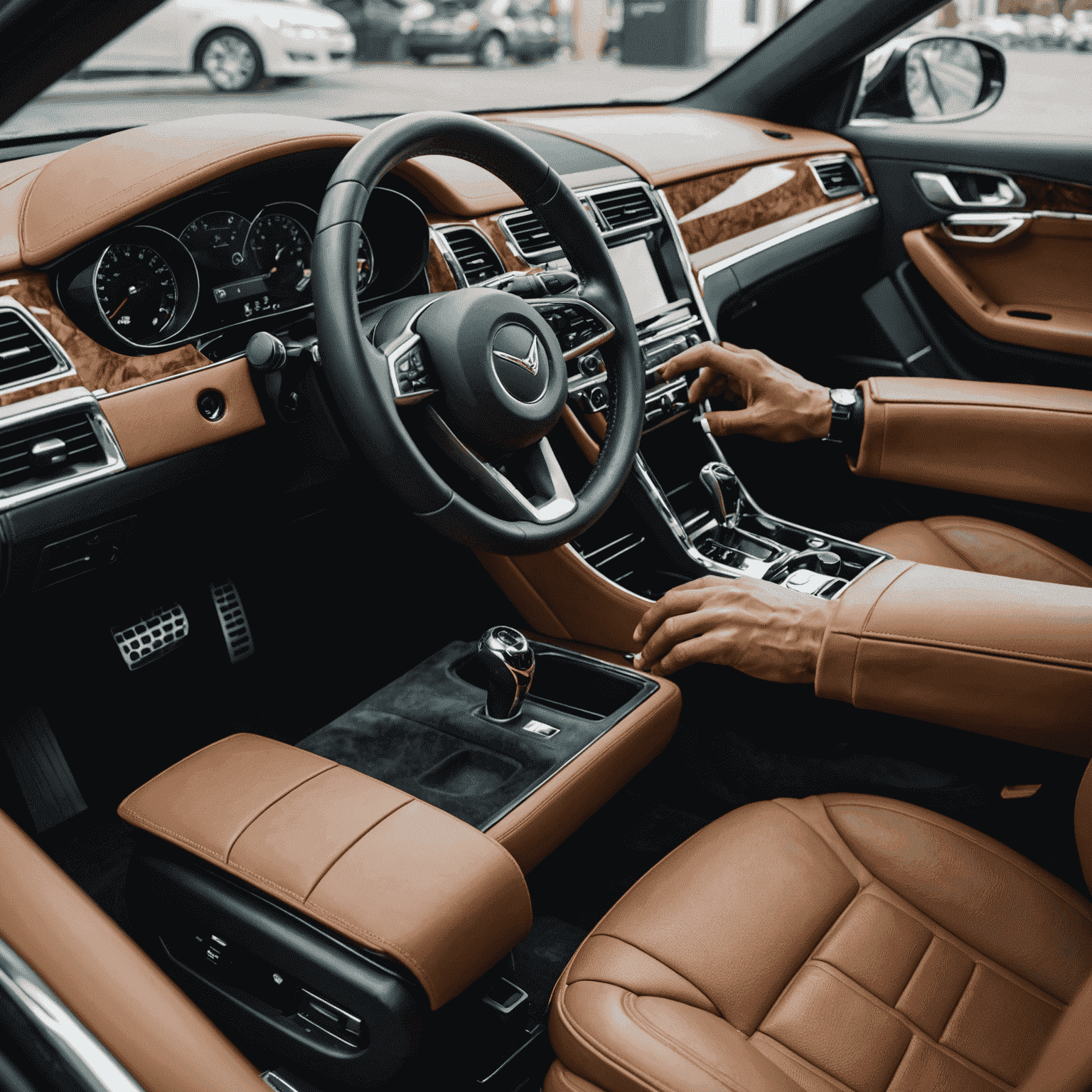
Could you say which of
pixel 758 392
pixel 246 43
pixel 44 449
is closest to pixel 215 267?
pixel 44 449

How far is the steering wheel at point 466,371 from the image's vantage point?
3.97 feet

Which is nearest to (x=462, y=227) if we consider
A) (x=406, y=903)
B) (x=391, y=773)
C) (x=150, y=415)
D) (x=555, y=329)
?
(x=555, y=329)

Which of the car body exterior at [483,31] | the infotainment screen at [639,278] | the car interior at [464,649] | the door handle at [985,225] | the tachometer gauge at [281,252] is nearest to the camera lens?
the car interior at [464,649]

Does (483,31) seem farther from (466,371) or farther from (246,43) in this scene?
(466,371)

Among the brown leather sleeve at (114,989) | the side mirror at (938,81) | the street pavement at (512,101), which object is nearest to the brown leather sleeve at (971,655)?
the brown leather sleeve at (114,989)

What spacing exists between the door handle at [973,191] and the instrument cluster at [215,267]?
1.62m

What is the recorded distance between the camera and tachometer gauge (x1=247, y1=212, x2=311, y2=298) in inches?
61.7

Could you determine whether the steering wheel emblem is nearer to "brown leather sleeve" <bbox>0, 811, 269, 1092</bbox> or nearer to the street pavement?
the street pavement

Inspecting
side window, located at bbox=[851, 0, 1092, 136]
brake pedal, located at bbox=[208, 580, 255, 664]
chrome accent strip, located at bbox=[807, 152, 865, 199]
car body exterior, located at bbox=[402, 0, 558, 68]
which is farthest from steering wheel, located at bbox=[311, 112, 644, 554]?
car body exterior, located at bbox=[402, 0, 558, 68]

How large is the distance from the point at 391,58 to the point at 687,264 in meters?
8.85

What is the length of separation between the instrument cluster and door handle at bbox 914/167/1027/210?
1.62 metres

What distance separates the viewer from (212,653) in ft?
6.41

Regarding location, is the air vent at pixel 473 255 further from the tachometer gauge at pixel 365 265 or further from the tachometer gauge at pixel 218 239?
the tachometer gauge at pixel 218 239

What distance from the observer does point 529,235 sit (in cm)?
186
